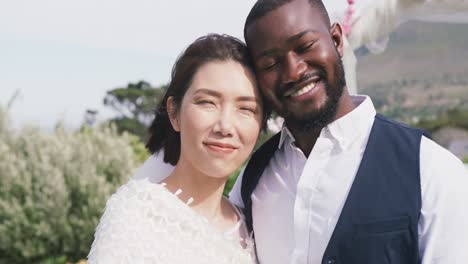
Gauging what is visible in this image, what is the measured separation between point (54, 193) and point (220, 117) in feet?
11.8

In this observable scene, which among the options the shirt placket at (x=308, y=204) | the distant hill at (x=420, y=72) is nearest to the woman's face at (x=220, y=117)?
the shirt placket at (x=308, y=204)

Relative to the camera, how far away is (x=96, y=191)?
5469 mm

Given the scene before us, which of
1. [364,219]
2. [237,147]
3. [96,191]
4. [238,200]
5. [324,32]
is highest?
[324,32]

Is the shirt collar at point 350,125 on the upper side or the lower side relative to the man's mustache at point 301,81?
lower

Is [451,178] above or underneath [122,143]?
above

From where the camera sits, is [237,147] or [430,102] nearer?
[237,147]

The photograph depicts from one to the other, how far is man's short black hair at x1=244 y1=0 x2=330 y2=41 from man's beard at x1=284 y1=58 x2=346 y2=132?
0.21m

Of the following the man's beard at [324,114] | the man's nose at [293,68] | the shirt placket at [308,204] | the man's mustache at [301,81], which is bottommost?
the shirt placket at [308,204]

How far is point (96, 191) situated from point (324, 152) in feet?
12.0

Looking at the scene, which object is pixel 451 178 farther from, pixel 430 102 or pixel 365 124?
pixel 430 102

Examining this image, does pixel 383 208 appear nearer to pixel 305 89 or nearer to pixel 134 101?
pixel 305 89

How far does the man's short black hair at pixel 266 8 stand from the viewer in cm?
220

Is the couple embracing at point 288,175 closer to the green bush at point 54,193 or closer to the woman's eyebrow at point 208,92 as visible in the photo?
the woman's eyebrow at point 208,92

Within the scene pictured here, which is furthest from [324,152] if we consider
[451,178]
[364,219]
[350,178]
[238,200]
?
[238,200]
